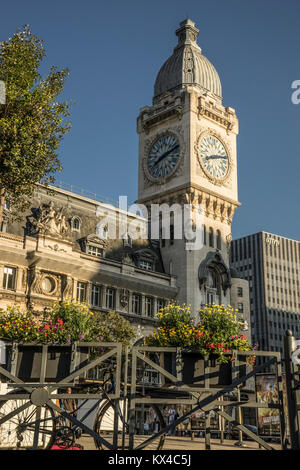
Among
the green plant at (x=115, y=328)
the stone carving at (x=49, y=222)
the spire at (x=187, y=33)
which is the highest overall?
the spire at (x=187, y=33)

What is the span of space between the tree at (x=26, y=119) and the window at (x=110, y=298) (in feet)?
86.9

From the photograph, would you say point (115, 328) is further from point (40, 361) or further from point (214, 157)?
point (40, 361)

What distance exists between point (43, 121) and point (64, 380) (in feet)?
48.6

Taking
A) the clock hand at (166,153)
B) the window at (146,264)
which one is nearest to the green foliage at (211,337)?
the window at (146,264)

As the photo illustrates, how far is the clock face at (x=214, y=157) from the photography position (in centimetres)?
6297

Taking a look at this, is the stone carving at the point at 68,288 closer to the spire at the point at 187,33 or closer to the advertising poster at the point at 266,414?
the advertising poster at the point at 266,414

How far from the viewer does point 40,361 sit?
1455cm

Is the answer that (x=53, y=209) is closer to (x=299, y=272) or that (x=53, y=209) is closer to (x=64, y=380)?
(x=64, y=380)

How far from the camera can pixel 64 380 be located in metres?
14.0

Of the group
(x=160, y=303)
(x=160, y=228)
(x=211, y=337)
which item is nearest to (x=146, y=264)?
(x=160, y=303)

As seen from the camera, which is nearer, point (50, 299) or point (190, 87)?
point (50, 299)

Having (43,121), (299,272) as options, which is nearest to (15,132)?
(43,121)

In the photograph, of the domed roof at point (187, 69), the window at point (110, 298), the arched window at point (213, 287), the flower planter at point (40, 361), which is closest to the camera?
the flower planter at point (40, 361)

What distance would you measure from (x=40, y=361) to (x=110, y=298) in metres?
37.7
